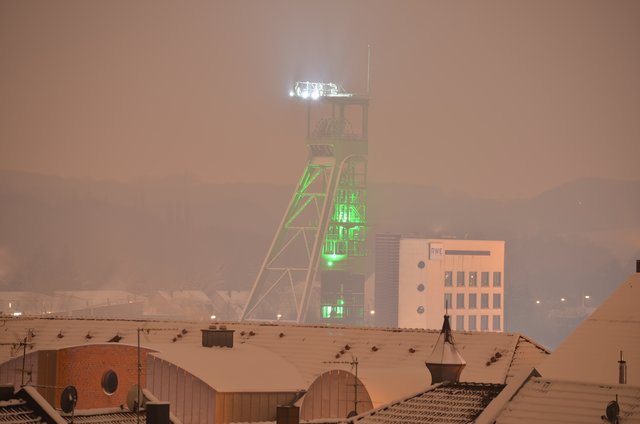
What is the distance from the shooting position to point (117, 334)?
5141cm

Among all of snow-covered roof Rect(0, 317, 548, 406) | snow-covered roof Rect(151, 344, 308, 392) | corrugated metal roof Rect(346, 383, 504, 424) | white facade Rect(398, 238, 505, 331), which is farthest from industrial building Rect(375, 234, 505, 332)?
corrugated metal roof Rect(346, 383, 504, 424)

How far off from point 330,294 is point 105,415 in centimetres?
5929

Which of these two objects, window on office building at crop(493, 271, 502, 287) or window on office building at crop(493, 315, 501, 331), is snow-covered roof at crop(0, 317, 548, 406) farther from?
window on office building at crop(493, 271, 502, 287)

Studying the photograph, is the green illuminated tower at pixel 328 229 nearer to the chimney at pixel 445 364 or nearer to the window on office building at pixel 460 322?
the window on office building at pixel 460 322

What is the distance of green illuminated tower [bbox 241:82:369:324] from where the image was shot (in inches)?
3551

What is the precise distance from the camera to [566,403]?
26.7 meters

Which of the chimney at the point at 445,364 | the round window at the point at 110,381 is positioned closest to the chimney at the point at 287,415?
the chimney at the point at 445,364

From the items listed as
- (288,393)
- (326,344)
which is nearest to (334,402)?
(288,393)

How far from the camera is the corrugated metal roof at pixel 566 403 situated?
1028 inches

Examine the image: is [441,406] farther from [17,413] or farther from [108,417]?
[17,413]

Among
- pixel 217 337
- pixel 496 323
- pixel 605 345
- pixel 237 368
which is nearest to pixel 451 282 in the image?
pixel 496 323

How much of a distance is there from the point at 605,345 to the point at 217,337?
1322 cm

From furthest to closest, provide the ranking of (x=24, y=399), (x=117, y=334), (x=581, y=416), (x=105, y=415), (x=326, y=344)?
(x=117, y=334), (x=326, y=344), (x=105, y=415), (x=24, y=399), (x=581, y=416)

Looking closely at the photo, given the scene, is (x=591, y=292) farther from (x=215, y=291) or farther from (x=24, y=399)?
(x=24, y=399)
